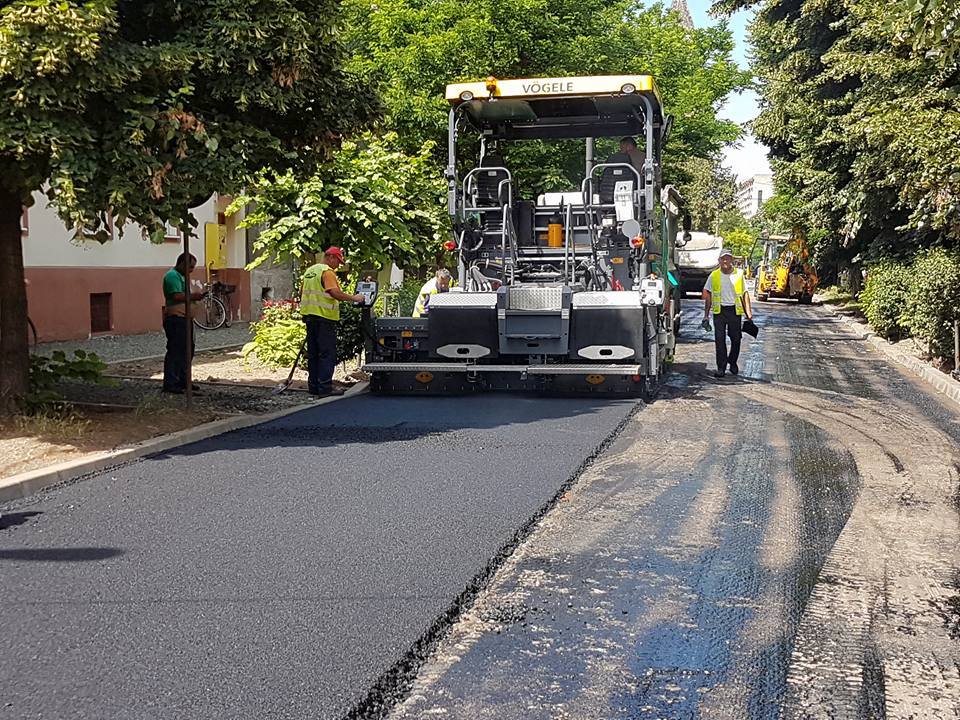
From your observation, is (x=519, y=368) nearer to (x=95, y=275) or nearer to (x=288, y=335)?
(x=288, y=335)

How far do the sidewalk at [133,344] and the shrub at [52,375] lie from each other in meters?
5.11

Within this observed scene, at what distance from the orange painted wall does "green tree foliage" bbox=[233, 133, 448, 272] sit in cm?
537

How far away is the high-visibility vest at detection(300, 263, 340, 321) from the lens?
40.3 feet

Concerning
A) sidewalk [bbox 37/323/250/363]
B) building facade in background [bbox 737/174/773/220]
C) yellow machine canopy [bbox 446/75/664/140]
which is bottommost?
sidewalk [bbox 37/323/250/363]

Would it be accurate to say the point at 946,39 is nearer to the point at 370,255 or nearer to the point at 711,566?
the point at 711,566

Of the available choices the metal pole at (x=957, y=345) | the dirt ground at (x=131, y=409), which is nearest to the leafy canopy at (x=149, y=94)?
the dirt ground at (x=131, y=409)

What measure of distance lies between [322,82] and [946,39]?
5.20 metres

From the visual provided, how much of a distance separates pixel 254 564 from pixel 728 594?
2.25 meters

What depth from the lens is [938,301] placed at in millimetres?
14961

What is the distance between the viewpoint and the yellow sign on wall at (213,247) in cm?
2475

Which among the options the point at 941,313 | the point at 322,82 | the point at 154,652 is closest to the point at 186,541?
the point at 154,652

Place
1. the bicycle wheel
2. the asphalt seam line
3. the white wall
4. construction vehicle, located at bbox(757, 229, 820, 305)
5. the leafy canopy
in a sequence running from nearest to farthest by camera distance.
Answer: the asphalt seam line, the leafy canopy, the white wall, the bicycle wheel, construction vehicle, located at bbox(757, 229, 820, 305)

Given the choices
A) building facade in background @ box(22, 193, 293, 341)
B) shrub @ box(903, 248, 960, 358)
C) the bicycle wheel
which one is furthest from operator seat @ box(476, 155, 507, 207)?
the bicycle wheel

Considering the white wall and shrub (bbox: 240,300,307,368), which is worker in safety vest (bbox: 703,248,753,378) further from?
the white wall
